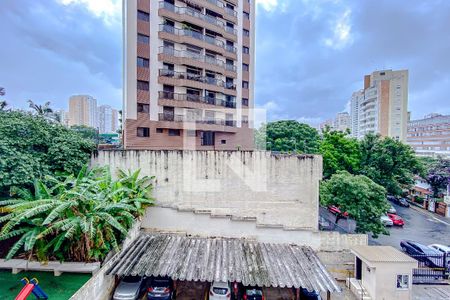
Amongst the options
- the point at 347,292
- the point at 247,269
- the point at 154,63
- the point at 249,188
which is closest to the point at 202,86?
the point at 154,63

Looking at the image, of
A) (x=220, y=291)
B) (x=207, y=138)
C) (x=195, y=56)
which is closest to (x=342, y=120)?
→ (x=207, y=138)

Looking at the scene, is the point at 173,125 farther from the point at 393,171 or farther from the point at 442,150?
the point at 442,150

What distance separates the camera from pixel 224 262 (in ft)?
32.1

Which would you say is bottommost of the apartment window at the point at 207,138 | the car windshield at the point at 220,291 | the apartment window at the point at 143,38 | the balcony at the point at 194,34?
the car windshield at the point at 220,291

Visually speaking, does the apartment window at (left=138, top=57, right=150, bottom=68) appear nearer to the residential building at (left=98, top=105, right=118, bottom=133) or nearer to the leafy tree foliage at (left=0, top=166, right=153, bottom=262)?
the leafy tree foliage at (left=0, top=166, right=153, bottom=262)

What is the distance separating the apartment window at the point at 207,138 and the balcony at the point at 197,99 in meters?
3.15

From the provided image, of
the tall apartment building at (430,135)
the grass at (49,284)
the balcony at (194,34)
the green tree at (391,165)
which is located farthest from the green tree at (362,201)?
the tall apartment building at (430,135)

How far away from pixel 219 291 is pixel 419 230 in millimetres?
21134

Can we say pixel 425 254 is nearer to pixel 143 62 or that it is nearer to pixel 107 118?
pixel 143 62

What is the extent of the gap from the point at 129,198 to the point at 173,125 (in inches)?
462

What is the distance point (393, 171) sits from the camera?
75.9ft

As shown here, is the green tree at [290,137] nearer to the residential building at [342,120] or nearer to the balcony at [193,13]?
the balcony at [193,13]

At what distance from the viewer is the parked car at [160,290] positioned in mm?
9078

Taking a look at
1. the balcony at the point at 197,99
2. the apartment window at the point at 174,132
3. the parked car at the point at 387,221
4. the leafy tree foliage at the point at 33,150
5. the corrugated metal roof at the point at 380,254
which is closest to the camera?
the leafy tree foliage at the point at 33,150
